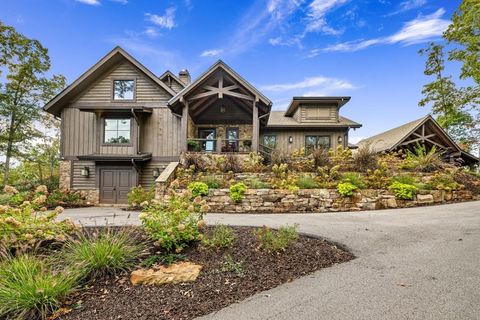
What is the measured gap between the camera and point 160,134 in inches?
512

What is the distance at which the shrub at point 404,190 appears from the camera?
8.14 m

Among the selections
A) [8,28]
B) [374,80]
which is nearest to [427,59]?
[374,80]

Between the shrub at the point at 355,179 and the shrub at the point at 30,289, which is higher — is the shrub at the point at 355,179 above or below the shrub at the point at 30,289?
above

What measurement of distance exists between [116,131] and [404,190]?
13.3 meters

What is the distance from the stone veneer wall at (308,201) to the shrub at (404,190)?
0.15 meters

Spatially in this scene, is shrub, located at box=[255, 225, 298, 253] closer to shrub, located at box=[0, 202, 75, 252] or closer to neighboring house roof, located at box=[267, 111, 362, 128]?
shrub, located at box=[0, 202, 75, 252]

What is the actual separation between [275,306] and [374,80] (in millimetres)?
13345

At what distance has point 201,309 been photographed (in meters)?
2.53

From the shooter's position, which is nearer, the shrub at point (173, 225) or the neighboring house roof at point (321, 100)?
the shrub at point (173, 225)

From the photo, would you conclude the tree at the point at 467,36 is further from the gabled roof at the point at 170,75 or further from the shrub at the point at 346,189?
the gabled roof at the point at 170,75

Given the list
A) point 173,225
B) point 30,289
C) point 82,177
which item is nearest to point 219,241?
point 173,225

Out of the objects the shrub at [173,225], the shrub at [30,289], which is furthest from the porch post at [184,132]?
the shrub at [30,289]

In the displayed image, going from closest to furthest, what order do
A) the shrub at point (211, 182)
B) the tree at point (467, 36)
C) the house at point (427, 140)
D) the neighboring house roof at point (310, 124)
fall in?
1. the shrub at point (211, 182)
2. the tree at point (467, 36)
3. the house at point (427, 140)
4. the neighboring house roof at point (310, 124)

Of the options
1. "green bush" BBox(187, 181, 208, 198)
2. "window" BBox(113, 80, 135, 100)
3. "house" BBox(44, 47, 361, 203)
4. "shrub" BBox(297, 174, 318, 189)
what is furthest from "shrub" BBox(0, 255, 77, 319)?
"window" BBox(113, 80, 135, 100)
